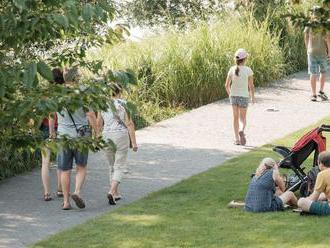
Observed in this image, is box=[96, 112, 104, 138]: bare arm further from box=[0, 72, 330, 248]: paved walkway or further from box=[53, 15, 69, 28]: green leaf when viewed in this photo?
box=[53, 15, 69, 28]: green leaf

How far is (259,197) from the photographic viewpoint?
29.9ft

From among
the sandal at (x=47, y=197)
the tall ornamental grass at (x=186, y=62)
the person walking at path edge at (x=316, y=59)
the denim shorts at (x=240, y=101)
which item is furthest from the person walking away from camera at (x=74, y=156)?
the person walking at path edge at (x=316, y=59)

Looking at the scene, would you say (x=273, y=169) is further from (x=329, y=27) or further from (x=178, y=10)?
(x=178, y=10)

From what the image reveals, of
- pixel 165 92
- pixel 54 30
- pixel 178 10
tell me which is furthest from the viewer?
pixel 178 10

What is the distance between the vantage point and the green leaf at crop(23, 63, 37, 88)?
3.91 metres

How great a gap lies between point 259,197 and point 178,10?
14.0 m

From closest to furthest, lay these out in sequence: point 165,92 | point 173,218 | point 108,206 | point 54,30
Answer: point 54,30 < point 173,218 < point 108,206 < point 165,92

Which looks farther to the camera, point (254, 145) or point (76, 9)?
point (254, 145)

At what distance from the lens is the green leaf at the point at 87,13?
4.36 meters

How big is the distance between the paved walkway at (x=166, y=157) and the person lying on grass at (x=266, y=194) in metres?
1.65

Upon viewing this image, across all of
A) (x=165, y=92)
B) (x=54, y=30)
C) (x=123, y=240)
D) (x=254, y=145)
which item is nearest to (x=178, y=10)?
(x=165, y=92)

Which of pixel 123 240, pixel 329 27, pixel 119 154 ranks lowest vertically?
pixel 123 240

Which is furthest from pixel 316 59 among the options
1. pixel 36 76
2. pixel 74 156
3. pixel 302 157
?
pixel 36 76

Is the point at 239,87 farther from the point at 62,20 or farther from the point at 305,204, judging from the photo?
the point at 62,20
